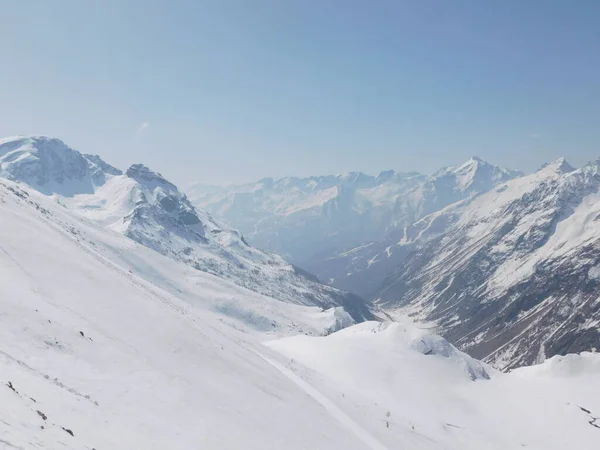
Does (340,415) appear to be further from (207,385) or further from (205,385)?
(205,385)

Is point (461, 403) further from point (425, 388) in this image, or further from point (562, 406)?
point (562, 406)

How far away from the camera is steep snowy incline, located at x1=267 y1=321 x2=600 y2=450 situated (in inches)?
1794

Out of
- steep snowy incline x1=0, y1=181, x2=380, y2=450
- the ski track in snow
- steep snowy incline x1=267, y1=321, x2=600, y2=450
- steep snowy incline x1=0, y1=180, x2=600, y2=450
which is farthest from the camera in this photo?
steep snowy incline x1=267, y1=321, x2=600, y2=450

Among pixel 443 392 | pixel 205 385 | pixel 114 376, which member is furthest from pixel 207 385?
pixel 443 392

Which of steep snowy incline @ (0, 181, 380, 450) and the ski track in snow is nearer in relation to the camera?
steep snowy incline @ (0, 181, 380, 450)

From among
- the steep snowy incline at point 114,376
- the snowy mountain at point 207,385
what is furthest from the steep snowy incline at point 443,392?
the steep snowy incline at point 114,376

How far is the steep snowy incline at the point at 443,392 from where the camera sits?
45.6 meters

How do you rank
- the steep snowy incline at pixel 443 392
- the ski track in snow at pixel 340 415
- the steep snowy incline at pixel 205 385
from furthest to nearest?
the steep snowy incline at pixel 443 392 < the ski track in snow at pixel 340 415 < the steep snowy incline at pixel 205 385

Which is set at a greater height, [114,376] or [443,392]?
[443,392]

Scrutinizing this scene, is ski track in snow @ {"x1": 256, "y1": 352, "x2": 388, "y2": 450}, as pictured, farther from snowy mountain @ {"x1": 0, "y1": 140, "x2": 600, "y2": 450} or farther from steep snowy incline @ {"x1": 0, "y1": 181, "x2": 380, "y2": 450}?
steep snowy incline @ {"x1": 0, "y1": 181, "x2": 380, "y2": 450}

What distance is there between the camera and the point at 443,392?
59.4 meters

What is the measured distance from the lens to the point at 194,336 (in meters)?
36.3

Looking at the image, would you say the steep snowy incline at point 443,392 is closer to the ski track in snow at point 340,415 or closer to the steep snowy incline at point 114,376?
the ski track in snow at point 340,415

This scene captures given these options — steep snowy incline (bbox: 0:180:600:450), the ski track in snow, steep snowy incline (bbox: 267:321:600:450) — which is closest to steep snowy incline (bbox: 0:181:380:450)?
steep snowy incline (bbox: 0:180:600:450)
